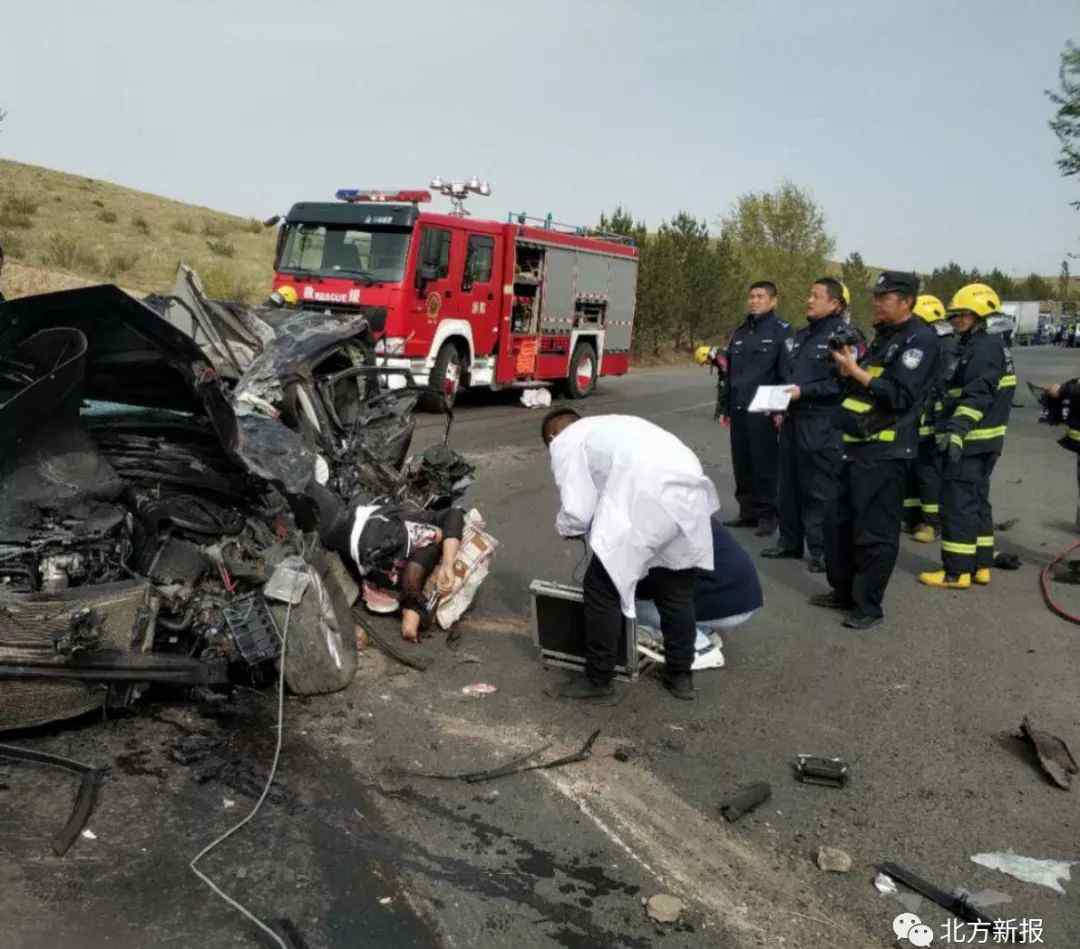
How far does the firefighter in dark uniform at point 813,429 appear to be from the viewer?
6.73 meters

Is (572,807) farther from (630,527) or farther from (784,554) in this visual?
(784,554)

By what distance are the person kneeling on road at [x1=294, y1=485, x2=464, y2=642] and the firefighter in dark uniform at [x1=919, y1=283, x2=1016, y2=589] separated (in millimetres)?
Result: 3488

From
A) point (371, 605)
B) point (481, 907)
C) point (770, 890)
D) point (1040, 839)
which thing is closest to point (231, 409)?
point (371, 605)

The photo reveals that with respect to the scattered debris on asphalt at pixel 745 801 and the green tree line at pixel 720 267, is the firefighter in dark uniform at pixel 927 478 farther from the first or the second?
the green tree line at pixel 720 267

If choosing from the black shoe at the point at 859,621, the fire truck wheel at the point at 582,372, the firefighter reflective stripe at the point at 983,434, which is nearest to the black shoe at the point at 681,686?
the black shoe at the point at 859,621

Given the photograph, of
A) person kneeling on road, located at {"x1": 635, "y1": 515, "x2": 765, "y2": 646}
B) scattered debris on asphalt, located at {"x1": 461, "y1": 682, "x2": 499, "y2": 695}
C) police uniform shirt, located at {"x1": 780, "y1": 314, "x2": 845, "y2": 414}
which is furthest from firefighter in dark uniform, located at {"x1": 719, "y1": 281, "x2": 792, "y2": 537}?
scattered debris on asphalt, located at {"x1": 461, "y1": 682, "x2": 499, "y2": 695}

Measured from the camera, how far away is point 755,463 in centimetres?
771

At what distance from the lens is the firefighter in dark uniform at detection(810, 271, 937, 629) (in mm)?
5410

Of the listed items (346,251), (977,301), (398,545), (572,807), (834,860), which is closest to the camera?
(834,860)

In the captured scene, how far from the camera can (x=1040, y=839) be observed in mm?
3396

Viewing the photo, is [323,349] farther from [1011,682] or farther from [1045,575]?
[1045,575]

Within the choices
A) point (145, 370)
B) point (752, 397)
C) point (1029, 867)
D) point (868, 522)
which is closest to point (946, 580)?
point (868, 522)

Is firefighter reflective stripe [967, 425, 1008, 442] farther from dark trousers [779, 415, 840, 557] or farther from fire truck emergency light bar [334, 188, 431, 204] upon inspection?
fire truck emergency light bar [334, 188, 431, 204]

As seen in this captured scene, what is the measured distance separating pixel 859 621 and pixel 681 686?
5.29 feet
